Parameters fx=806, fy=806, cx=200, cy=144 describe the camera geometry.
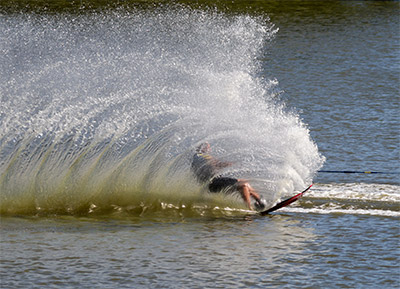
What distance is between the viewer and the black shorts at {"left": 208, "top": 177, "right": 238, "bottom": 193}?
390 inches

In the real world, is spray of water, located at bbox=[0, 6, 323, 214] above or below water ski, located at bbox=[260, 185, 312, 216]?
above

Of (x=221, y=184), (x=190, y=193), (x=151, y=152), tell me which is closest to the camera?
(x=221, y=184)

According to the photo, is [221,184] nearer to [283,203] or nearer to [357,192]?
[283,203]

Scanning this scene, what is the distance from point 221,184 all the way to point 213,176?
0.15 metres

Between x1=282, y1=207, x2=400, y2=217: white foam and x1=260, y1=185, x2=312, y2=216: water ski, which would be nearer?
x1=282, y1=207, x2=400, y2=217: white foam

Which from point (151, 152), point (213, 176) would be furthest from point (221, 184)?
point (151, 152)

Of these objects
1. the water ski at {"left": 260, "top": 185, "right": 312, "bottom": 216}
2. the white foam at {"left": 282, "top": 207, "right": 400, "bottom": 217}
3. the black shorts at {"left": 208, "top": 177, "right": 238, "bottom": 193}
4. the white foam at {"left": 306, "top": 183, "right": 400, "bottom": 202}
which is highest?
the black shorts at {"left": 208, "top": 177, "right": 238, "bottom": 193}

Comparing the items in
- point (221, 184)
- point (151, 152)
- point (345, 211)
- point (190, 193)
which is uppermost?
point (151, 152)

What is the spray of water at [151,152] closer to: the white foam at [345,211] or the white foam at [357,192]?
the white foam at [345,211]

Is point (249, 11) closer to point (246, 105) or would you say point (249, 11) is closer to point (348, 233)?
point (246, 105)

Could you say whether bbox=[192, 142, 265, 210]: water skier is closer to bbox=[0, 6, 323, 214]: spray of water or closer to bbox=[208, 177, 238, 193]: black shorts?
bbox=[208, 177, 238, 193]: black shorts

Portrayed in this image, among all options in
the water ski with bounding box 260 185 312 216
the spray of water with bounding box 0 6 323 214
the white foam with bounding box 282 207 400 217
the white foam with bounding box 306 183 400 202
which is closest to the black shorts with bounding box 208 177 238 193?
the spray of water with bounding box 0 6 323 214

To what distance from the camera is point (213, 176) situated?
9.97m

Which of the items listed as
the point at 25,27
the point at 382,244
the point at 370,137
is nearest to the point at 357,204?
the point at 382,244
